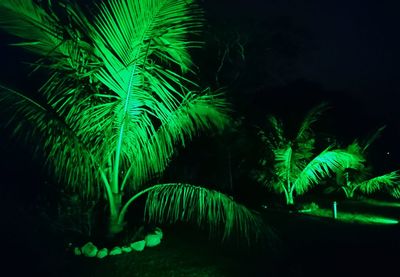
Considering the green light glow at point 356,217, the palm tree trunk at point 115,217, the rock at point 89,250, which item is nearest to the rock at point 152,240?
the palm tree trunk at point 115,217

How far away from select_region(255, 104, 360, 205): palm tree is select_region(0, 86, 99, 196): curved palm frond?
20.7 feet

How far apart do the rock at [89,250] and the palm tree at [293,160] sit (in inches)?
237

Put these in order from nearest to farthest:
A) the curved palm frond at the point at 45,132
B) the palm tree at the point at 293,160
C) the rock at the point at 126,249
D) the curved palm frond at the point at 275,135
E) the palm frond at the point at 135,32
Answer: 1. the palm frond at the point at 135,32
2. the curved palm frond at the point at 45,132
3. the rock at the point at 126,249
4. the palm tree at the point at 293,160
5. the curved palm frond at the point at 275,135

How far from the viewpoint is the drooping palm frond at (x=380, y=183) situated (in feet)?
39.3

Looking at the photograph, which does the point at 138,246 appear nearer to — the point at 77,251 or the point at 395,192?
the point at 77,251

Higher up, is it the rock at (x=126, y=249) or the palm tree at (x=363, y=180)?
the palm tree at (x=363, y=180)

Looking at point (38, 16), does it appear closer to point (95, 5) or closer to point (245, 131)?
point (95, 5)

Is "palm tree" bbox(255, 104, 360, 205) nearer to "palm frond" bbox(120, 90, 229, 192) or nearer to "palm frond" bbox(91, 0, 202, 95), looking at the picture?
"palm frond" bbox(120, 90, 229, 192)

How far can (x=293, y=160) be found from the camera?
394 inches

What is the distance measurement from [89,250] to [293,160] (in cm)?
650

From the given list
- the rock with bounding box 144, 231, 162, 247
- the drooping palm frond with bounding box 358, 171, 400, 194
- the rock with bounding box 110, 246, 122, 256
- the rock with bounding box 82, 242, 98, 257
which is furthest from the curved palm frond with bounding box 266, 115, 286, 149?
the rock with bounding box 82, 242, 98, 257

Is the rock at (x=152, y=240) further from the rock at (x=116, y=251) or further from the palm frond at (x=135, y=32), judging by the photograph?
the palm frond at (x=135, y=32)

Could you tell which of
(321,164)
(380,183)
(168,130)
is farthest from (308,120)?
(168,130)

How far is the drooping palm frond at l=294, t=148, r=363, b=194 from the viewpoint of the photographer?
9.68 m
